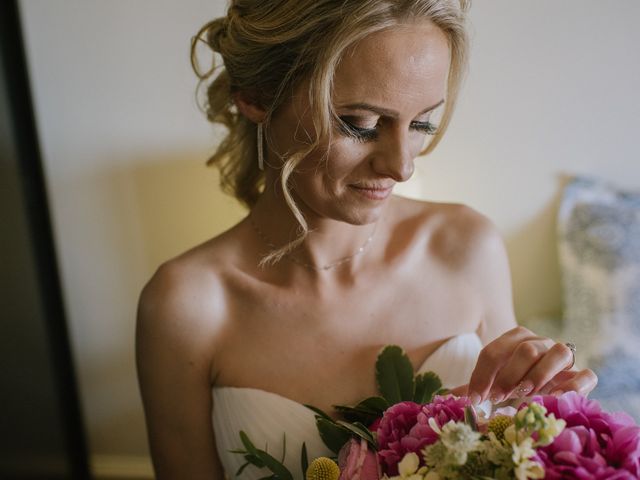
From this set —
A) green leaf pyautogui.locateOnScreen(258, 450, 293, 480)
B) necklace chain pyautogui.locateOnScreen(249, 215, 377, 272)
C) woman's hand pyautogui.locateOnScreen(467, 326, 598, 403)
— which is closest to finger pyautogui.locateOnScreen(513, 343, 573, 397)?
woman's hand pyautogui.locateOnScreen(467, 326, 598, 403)

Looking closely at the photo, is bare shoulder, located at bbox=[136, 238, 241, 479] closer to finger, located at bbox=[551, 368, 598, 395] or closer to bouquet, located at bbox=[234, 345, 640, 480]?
bouquet, located at bbox=[234, 345, 640, 480]

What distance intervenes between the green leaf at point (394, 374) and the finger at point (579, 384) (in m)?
0.27

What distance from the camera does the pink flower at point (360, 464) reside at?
2.48 ft

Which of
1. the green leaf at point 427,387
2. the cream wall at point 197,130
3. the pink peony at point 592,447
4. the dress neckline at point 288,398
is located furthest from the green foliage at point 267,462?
the cream wall at point 197,130

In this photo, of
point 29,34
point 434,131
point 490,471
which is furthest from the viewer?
point 29,34

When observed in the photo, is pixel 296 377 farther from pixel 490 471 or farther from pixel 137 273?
pixel 137 273

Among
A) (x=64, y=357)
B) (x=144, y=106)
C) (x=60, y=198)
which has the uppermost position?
(x=144, y=106)

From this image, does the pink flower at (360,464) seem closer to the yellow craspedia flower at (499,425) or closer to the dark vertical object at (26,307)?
the yellow craspedia flower at (499,425)

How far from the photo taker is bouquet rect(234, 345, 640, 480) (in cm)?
58

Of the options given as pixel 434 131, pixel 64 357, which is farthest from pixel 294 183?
pixel 64 357

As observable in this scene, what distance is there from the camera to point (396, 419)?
75 centimetres

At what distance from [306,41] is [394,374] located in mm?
554

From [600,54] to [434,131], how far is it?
2.11 feet

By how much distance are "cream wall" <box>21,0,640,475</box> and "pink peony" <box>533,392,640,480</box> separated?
2.95ft
